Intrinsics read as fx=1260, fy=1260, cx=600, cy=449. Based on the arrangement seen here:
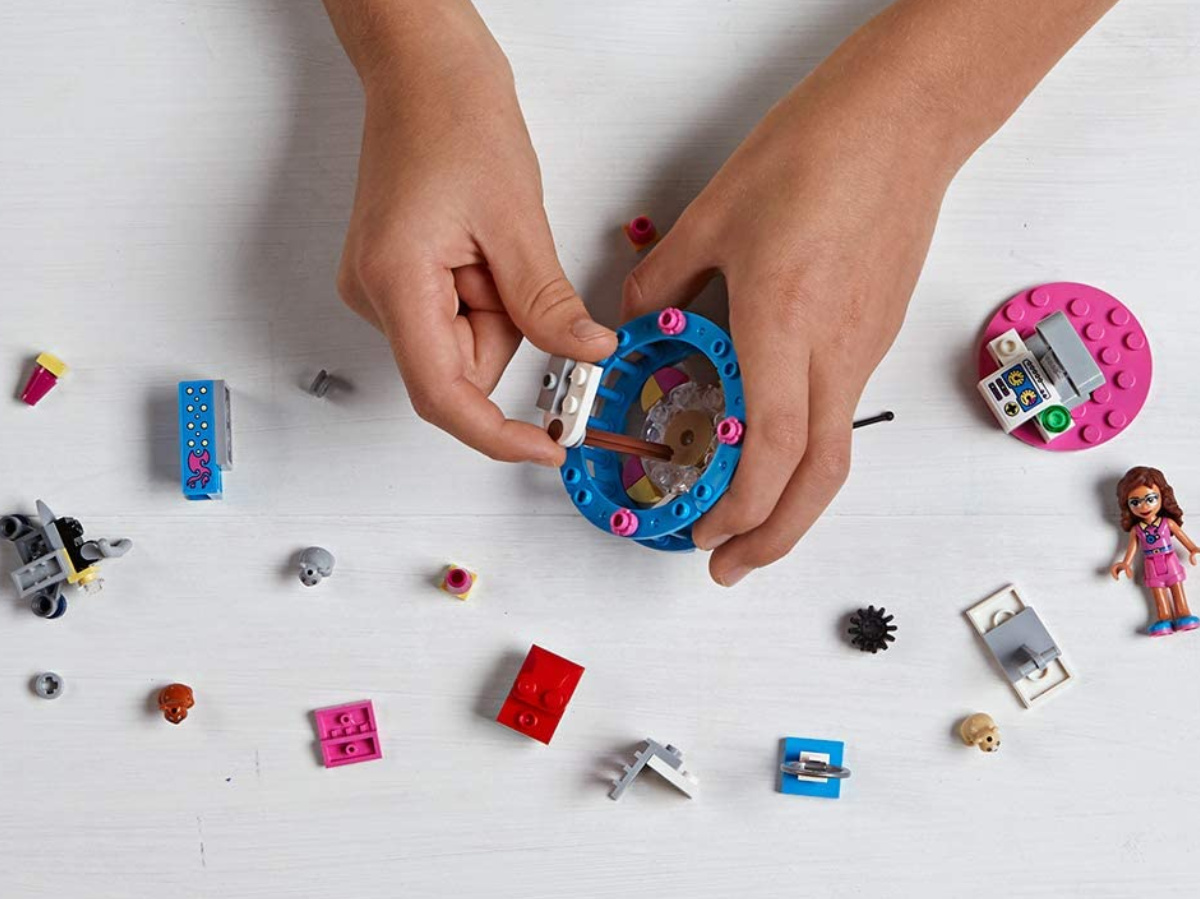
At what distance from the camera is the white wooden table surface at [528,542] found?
913mm

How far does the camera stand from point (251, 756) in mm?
943

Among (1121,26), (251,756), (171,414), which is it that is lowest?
(251,756)

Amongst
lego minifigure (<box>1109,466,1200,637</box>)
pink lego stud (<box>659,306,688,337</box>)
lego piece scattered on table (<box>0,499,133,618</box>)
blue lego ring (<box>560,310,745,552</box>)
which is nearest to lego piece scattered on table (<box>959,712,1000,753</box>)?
lego minifigure (<box>1109,466,1200,637</box>)

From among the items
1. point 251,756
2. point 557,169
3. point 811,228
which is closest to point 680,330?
point 811,228

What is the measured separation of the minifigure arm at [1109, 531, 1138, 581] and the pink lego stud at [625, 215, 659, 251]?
0.41 meters

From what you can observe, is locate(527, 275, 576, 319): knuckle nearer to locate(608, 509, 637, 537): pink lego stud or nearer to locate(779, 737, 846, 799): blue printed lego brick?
locate(608, 509, 637, 537): pink lego stud

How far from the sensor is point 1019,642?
2.96 feet

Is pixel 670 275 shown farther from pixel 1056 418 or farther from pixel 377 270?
pixel 1056 418

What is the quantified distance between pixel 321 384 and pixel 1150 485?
601mm

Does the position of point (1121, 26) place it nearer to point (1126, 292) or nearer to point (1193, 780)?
point (1126, 292)

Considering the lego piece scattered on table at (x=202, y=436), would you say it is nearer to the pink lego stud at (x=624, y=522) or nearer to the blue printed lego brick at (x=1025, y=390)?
the pink lego stud at (x=624, y=522)

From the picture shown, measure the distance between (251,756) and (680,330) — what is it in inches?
18.1

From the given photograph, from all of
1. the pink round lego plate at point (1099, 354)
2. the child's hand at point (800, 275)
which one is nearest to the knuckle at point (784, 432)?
the child's hand at point (800, 275)

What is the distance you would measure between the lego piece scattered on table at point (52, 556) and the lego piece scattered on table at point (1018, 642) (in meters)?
0.64
